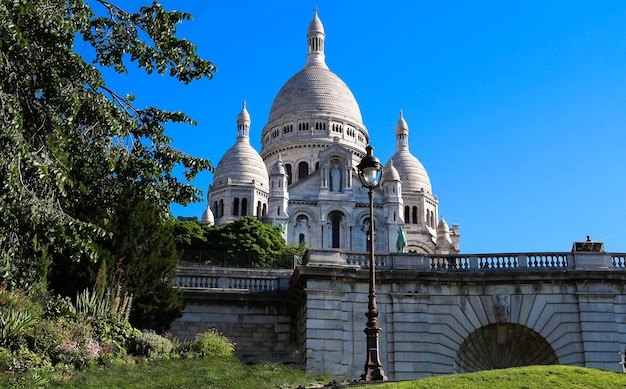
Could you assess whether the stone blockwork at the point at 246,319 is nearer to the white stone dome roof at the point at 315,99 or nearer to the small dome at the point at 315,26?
the white stone dome roof at the point at 315,99

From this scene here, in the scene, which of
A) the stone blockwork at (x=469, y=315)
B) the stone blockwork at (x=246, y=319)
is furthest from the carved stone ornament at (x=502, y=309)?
the stone blockwork at (x=246, y=319)

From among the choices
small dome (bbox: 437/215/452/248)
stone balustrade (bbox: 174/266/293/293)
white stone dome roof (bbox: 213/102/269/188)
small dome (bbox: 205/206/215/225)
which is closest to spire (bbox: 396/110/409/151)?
small dome (bbox: 437/215/452/248)

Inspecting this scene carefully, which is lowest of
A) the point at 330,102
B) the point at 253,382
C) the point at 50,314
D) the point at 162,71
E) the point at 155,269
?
the point at 253,382

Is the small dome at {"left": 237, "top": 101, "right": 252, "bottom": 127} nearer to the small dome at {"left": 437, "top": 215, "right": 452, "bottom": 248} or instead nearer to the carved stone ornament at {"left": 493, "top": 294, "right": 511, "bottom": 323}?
the small dome at {"left": 437, "top": 215, "right": 452, "bottom": 248}

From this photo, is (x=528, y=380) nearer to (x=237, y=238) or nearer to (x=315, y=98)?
(x=237, y=238)

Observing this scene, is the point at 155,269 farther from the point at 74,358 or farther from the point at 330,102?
the point at 330,102

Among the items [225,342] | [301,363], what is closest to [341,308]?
[301,363]

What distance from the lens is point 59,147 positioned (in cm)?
1659

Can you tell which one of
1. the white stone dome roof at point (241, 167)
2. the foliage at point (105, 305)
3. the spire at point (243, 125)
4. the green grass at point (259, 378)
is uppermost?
the spire at point (243, 125)

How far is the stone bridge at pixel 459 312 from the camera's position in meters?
23.6

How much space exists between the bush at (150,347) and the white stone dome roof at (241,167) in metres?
67.5

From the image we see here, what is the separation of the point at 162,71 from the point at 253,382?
6818 mm

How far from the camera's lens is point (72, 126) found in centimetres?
1569

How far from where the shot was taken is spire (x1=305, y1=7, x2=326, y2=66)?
109938 millimetres
